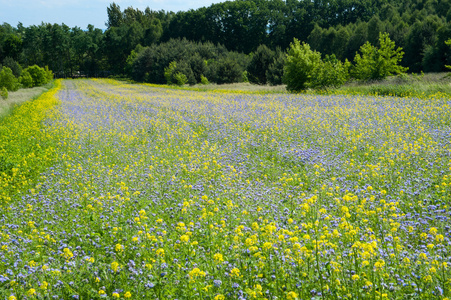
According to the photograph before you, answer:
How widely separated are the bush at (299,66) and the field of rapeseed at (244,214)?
15767 mm

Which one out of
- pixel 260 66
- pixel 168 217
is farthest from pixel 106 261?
pixel 260 66

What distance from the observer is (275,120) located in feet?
43.1

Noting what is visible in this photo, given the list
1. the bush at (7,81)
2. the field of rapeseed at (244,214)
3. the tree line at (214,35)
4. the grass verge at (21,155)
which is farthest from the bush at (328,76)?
the bush at (7,81)

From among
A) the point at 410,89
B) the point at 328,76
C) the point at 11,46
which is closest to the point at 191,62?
the point at 328,76

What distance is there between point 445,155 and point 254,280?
229 inches

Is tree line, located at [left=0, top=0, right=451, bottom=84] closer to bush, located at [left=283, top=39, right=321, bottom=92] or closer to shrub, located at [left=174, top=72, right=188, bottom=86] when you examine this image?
shrub, located at [left=174, top=72, right=188, bottom=86]

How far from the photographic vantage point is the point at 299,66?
28.0 m

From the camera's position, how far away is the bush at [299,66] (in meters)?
27.7

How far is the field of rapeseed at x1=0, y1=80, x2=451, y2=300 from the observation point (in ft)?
11.1

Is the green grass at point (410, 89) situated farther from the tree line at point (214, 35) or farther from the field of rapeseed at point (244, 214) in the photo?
the tree line at point (214, 35)

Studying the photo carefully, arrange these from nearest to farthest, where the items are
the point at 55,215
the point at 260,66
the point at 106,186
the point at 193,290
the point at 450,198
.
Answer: the point at 193,290
the point at 450,198
the point at 55,215
the point at 106,186
the point at 260,66

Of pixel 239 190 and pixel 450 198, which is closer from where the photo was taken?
pixel 450 198

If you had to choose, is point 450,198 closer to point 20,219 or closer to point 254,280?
point 254,280

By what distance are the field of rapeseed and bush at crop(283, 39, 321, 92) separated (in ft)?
51.7
